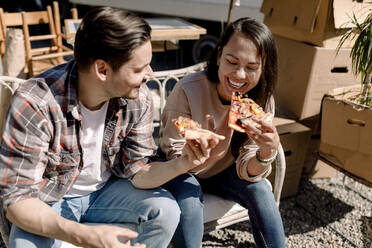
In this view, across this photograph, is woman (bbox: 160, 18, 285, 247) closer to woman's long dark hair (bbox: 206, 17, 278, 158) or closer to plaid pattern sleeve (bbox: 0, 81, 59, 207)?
woman's long dark hair (bbox: 206, 17, 278, 158)

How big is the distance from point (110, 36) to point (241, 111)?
0.80m

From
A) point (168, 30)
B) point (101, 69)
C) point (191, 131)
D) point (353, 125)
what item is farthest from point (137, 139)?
point (168, 30)

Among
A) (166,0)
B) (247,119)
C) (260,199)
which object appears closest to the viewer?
(247,119)

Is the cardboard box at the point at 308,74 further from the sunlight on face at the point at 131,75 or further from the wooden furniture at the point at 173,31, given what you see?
the sunlight on face at the point at 131,75

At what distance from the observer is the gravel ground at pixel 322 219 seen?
2.67m

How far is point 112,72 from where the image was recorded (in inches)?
58.1

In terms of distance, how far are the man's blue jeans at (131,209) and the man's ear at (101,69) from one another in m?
0.61

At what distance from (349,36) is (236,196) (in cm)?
183

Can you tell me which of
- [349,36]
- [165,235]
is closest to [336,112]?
[349,36]

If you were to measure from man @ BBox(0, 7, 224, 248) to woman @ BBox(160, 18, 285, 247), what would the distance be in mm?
226

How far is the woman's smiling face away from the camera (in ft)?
6.01

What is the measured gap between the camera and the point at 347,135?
2.57 m

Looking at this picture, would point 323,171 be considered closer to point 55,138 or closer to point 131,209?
point 131,209

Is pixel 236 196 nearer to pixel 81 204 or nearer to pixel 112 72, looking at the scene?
pixel 81 204
